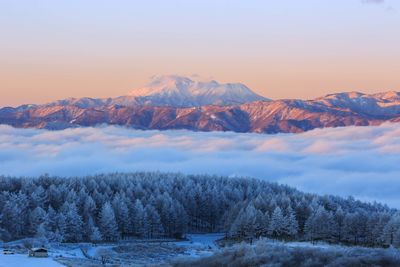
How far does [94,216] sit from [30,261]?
74.3m

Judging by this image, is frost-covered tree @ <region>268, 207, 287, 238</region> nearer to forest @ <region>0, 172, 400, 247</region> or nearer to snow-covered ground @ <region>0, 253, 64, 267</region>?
forest @ <region>0, 172, 400, 247</region>

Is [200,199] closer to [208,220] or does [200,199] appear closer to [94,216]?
[208,220]

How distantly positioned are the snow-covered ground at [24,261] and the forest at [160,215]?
43.1 metres

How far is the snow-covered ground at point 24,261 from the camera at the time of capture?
74.8 metres

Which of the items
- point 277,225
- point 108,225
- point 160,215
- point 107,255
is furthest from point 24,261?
point 160,215

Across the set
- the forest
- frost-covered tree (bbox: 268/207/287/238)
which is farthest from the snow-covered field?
the forest

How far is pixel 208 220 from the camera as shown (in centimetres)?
17912

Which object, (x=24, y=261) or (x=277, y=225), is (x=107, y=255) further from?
(x=277, y=225)

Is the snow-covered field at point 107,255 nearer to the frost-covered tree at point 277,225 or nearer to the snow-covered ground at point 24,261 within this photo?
the snow-covered ground at point 24,261

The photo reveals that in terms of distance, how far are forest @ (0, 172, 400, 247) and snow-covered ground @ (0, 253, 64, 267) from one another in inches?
1697

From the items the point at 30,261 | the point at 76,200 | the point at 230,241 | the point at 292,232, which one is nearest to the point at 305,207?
the point at 292,232

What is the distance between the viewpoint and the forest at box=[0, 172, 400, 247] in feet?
456

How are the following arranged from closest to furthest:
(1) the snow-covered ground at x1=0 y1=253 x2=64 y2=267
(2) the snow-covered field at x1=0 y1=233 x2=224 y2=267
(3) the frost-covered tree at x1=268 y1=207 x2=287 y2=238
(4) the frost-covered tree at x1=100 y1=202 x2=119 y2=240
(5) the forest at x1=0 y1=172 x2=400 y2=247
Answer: (1) the snow-covered ground at x1=0 y1=253 x2=64 y2=267 < (2) the snow-covered field at x1=0 y1=233 x2=224 y2=267 < (5) the forest at x1=0 y1=172 x2=400 y2=247 < (4) the frost-covered tree at x1=100 y1=202 x2=119 y2=240 < (3) the frost-covered tree at x1=268 y1=207 x2=287 y2=238

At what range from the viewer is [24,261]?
78.1m
